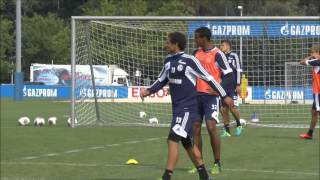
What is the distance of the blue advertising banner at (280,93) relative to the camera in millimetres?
26516

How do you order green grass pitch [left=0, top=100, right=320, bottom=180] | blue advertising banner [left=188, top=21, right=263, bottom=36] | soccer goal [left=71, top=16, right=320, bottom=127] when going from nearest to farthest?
green grass pitch [left=0, top=100, right=320, bottom=180] < soccer goal [left=71, top=16, right=320, bottom=127] < blue advertising banner [left=188, top=21, right=263, bottom=36]

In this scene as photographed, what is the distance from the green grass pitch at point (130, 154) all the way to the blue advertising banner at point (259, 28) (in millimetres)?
3564

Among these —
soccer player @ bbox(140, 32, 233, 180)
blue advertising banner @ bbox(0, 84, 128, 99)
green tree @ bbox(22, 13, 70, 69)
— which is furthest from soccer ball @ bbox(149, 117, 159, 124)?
green tree @ bbox(22, 13, 70, 69)

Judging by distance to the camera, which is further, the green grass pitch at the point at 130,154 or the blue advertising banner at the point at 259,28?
the blue advertising banner at the point at 259,28

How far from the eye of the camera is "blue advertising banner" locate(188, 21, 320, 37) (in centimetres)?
2251

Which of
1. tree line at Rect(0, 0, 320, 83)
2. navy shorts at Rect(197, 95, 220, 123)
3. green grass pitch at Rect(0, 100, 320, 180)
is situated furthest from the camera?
tree line at Rect(0, 0, 320, 83)

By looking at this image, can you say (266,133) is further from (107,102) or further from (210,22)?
(107,102)

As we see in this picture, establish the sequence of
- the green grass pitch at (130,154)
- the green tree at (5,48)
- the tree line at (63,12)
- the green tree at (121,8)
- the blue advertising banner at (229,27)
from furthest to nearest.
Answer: the green tree at (121,8) → the tree line at (63,12) → the green tree at (5,48) → the blue advertising banner at (229,27) → the green grass pitch at (130,154)

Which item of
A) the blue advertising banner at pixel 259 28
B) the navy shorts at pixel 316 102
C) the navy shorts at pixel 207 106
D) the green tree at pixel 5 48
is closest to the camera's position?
the navy shorts at pixel 207 106

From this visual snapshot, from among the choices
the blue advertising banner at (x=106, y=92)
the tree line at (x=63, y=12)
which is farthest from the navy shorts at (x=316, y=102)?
the tree line at (x=63, y=12)

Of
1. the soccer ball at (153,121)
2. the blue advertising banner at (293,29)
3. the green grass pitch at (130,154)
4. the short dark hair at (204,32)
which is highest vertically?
the blue advertising banner at (293,29)

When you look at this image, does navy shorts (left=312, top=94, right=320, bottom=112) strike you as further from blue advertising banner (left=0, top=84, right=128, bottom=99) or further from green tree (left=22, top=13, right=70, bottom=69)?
green tree (left=22, top=13, right=70, bottom=69)

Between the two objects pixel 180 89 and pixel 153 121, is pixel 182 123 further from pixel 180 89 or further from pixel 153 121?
pixel 153 121

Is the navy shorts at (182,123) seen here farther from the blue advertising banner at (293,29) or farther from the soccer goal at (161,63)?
the blue advertising banner at (293,29)
